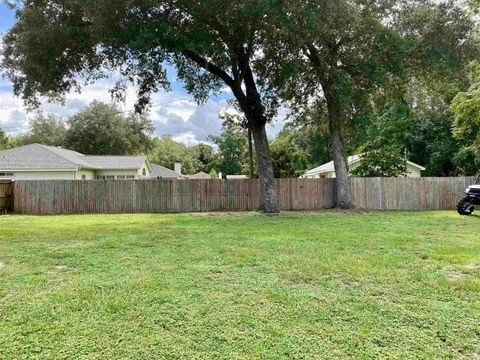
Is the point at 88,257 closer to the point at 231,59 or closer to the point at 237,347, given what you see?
the point at 237,347

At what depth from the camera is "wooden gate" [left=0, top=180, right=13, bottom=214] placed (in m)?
14.4

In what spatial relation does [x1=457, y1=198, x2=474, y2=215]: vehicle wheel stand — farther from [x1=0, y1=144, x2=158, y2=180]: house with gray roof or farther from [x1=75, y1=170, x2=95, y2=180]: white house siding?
[x1=75, y1=170, x2=95, y2=180]: white house siding

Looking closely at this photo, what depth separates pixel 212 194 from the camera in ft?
50.0

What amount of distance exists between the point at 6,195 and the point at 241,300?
48.0ft

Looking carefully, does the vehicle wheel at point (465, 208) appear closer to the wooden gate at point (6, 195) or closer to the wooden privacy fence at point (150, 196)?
the wooden privacy fence at point (150, 196)

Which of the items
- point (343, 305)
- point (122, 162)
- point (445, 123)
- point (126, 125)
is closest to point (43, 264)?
point (343, 305)

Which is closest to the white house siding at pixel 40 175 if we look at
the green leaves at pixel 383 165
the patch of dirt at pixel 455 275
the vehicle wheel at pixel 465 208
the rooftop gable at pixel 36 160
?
the rooftop gable at pixel 36 160

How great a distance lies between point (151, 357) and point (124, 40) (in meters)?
10.2

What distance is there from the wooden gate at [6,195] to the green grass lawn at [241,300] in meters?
9.05

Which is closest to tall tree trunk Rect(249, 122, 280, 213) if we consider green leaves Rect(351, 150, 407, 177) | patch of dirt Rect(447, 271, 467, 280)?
green leaves Rect(351, 150, 407, 177)

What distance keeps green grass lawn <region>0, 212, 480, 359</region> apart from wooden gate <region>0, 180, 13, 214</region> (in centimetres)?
905

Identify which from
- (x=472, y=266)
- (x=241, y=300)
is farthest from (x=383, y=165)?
(x=241, y=300)

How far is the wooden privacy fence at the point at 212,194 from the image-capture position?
48.7 ft

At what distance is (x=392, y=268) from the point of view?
4.84 meters
